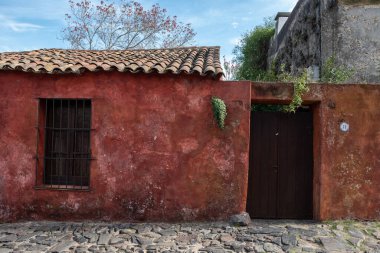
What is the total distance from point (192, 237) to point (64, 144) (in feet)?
10.4

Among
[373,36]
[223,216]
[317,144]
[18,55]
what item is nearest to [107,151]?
[223,216]

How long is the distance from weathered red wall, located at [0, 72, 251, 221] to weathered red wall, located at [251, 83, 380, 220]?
1.48 meters

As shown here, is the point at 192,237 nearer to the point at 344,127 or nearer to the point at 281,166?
the point at 281,166

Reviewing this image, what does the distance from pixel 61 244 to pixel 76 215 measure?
3.95 feet

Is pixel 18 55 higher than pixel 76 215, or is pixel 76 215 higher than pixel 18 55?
pixel 18 55

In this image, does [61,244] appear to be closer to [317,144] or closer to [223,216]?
[223,216]

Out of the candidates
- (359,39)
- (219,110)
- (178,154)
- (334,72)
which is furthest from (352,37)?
(178,154)

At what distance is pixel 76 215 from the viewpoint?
699 centimetres

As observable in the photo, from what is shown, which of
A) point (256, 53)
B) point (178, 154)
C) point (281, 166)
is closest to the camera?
point (178, 154)

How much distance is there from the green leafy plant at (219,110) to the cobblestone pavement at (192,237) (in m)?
1.91

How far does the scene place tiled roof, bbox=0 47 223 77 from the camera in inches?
270

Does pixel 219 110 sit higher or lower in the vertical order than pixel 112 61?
lower

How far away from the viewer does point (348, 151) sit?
6973 millimetres

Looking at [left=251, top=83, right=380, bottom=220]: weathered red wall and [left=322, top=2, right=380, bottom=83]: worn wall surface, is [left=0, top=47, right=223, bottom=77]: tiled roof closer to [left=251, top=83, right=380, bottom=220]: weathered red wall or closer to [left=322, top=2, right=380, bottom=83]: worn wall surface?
[left=251, top=83, right=380, bottom=220]: weathered red wall
